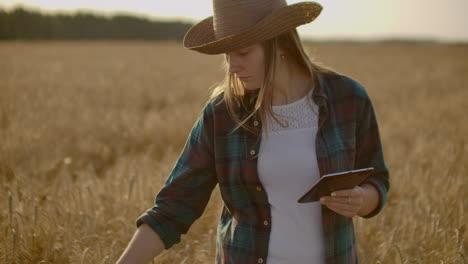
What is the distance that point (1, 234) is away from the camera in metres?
2.20

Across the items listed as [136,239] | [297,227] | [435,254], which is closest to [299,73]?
[297,227]

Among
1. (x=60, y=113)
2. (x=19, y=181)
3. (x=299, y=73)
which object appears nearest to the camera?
(x=299, y=73)

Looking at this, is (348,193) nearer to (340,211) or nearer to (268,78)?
(340,211)

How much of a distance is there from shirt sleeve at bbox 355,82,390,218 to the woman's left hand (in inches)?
9.7

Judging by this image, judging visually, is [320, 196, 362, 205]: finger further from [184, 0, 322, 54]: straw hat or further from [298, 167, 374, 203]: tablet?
[184, 0, 322, 54]: straw hat

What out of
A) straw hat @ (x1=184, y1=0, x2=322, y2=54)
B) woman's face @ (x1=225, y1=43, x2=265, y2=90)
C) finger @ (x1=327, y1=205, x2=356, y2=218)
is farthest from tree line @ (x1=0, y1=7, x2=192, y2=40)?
finger @ (x1=327, y1=205, x2=356, y2=218)

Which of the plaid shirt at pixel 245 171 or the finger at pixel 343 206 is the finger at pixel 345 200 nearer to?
the finger at pixel 343 206

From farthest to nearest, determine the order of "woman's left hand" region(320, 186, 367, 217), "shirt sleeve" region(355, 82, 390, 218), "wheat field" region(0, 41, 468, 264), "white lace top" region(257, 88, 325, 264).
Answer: "wheat field" region(0, 41, 468, 264) < "shirt sleeve" region(355, 82, 390, 218) < "white lace top" region(257, 88, 325, 264) < "woman's left hand" region(320, 186, 367, 217)

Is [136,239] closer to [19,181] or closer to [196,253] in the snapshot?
[196,253]

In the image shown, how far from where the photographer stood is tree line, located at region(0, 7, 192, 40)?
48.8 m

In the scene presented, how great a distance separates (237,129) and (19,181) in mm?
1871

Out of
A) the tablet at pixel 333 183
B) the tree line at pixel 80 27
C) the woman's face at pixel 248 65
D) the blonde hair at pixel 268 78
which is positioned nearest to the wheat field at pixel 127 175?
the blonde hair at pixel 268 78

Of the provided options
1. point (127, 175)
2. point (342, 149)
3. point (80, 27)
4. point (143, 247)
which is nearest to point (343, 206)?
point (342, 149)

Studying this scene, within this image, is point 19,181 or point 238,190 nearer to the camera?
point 238,190
